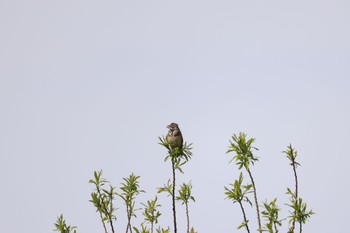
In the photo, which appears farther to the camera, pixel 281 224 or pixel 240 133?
pixel 240 133

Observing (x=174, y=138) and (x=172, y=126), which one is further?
(x=172, y=126)

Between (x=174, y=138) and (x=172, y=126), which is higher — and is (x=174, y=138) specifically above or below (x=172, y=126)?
below

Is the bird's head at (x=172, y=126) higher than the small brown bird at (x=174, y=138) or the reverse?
higher

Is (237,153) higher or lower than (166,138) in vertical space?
lower

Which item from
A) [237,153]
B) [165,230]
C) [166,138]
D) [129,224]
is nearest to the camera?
[129,224]

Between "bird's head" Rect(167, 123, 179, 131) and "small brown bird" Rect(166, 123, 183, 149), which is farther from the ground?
"bird's head" Rect(167, 123, 179, 131)

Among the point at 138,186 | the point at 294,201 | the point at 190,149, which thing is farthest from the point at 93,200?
the point at 294,201

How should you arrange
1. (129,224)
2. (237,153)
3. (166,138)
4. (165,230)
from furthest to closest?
(166,138), (237,153), (165,230), (129,224)

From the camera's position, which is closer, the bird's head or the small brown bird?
the small brown bird

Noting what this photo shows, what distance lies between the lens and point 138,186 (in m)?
12.8

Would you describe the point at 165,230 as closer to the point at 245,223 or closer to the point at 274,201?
the point at 245,223

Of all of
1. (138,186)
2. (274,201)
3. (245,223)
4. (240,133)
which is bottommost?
(245,223)

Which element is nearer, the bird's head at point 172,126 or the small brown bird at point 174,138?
the small brown bird at point 174,138

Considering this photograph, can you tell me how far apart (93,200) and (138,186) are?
4.12ft
